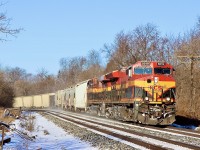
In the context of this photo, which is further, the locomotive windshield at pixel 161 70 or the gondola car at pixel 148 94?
the locomotive windshield at pixel 161 70

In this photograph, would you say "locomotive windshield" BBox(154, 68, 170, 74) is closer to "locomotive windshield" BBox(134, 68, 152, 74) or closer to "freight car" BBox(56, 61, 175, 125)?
"freight car" BBox(56, 61, 175, 125)

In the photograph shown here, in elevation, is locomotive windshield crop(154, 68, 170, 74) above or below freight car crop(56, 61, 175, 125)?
above

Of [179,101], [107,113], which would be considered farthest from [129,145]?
[179,101]

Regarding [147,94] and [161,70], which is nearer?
[147,94]

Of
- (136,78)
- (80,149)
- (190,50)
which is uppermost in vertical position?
(190,50)

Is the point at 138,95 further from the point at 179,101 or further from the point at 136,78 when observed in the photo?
the point at 179,101

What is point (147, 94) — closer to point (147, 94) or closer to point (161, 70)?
point (147, 94)

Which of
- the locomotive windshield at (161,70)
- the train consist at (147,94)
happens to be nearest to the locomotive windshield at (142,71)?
the train consist at (147,94)

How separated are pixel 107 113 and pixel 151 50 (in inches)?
1017

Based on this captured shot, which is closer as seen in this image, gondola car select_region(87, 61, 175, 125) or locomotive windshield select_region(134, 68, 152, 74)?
gondola car select_region(87, 61, 175, 125)

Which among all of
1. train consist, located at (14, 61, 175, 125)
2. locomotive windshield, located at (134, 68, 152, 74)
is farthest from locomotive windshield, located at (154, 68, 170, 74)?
locomotive windshield, located at (134, 68, 152, 74)

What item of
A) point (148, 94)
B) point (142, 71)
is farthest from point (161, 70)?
point (148, 94)

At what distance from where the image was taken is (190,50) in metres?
33.6

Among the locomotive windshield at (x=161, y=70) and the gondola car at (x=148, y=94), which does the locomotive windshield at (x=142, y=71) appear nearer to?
the gondola car at (x=148, y=94)
